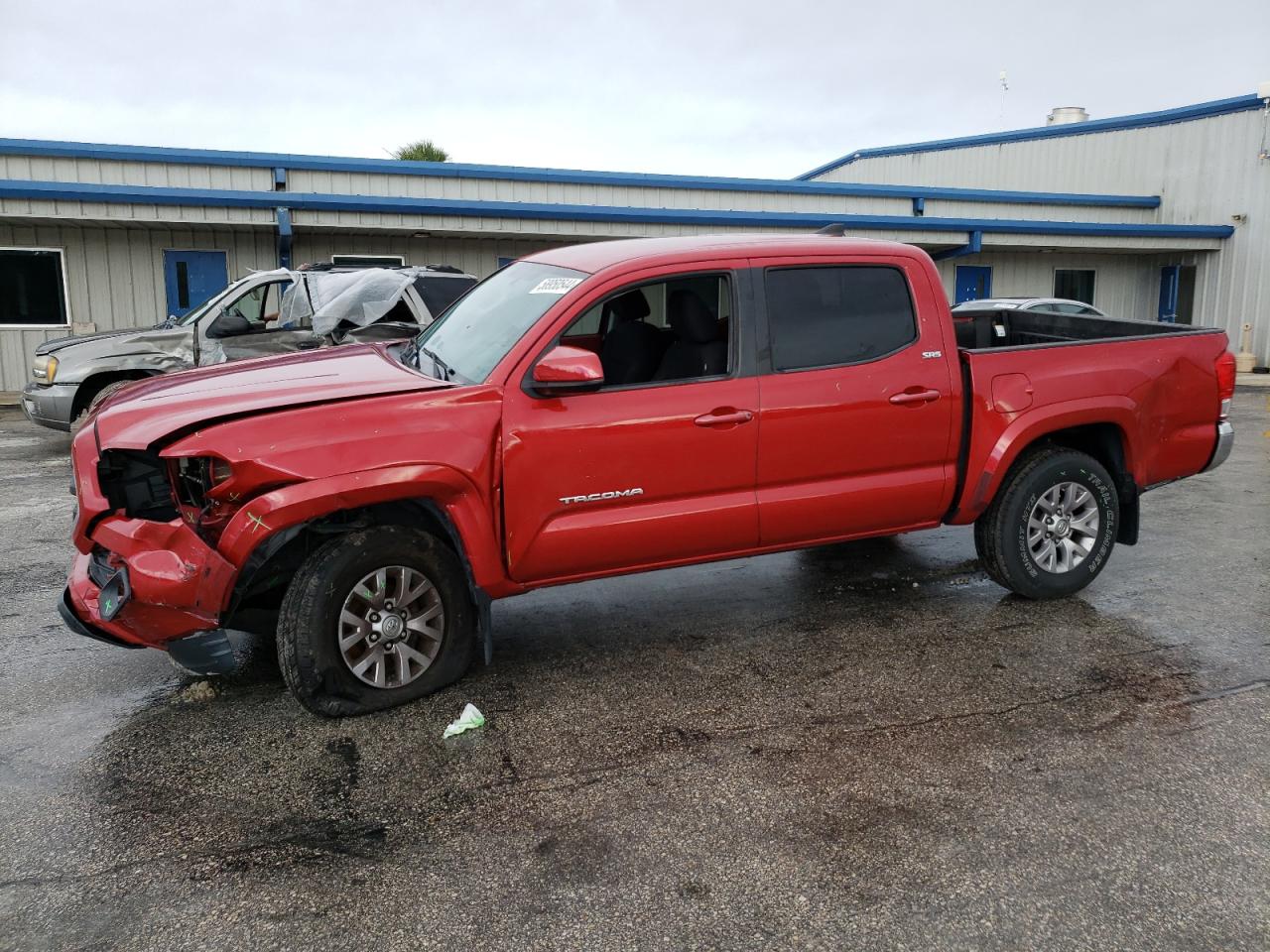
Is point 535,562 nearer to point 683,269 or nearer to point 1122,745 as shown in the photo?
point 683,269

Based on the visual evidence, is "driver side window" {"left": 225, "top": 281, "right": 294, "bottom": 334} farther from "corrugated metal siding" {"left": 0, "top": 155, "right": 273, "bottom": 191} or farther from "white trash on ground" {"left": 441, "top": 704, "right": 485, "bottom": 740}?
"corrugated metal siding" {"left": 0, "top": 155, "right": 273, "bottom": 191}

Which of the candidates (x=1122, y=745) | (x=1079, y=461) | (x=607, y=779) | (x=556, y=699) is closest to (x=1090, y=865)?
(x=1122, y=745)

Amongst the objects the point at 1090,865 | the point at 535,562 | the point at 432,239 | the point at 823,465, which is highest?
the point at 432,239

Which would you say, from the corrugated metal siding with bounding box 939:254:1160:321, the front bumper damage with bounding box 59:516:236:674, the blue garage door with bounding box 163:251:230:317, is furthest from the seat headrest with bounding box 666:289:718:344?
the corrugated metal siding with bounding box 939:254:1160:321

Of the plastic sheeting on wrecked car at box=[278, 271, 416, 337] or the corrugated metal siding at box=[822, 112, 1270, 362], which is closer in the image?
the plastic sheeting on wrecked car at box=[278, 271, 416, 337]

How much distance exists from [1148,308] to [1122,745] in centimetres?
2345

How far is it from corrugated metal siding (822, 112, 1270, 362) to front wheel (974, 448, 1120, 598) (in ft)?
67.2

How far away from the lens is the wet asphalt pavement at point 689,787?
9.62 ft

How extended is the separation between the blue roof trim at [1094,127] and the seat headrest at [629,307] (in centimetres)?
2301

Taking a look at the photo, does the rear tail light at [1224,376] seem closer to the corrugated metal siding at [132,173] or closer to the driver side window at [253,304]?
the driver side window at [253,304]

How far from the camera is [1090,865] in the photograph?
315 cm

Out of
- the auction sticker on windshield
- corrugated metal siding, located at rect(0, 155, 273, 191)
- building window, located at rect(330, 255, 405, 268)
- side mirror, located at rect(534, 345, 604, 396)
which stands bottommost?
side mirror, located at rect(534, 345, 604, 396)

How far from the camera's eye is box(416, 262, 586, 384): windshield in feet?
15.1

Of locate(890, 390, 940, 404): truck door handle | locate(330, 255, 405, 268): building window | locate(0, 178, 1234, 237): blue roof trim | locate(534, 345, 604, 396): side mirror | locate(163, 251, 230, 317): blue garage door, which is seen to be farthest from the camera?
locate(330, 255, 405, 268): building window
